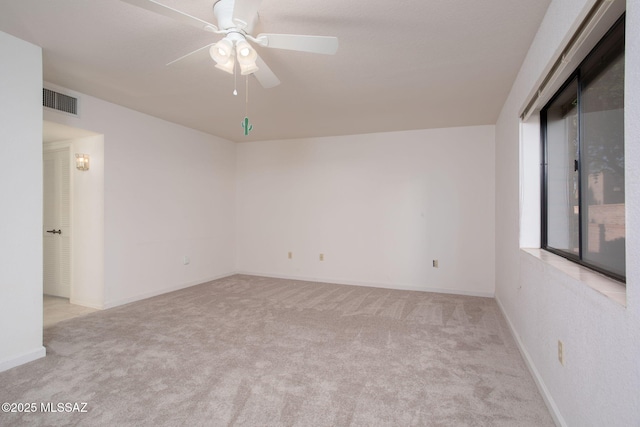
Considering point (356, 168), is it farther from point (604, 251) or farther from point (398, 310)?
point (604, 251)

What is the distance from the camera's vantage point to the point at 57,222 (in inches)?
168

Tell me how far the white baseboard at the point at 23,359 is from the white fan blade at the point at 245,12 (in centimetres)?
284

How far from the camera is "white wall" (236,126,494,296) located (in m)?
4.63

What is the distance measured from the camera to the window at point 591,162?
4.70 ft

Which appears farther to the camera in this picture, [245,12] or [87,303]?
[87,303]

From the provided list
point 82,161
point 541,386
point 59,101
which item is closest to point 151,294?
point 82,161

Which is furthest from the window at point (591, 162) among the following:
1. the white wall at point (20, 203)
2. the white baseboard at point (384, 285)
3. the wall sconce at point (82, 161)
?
the wall sconce at point (82, 161)

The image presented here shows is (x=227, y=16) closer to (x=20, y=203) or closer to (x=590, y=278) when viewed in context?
(x=20, y=203)

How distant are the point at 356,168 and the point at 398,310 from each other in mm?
2391

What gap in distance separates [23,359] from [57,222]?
244 cm

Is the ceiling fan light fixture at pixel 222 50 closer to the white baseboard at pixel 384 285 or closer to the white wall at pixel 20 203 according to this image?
the white wall at pixel 20 203

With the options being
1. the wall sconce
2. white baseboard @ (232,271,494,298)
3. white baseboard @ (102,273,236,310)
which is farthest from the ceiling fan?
white baseboard @ (232,271,494,298)

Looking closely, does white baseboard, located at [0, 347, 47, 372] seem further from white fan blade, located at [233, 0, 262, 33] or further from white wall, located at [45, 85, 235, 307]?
white fan blade, located at [233, 0, 262, 33]

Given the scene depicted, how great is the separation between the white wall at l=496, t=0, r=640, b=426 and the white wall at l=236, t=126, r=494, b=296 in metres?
1.50
